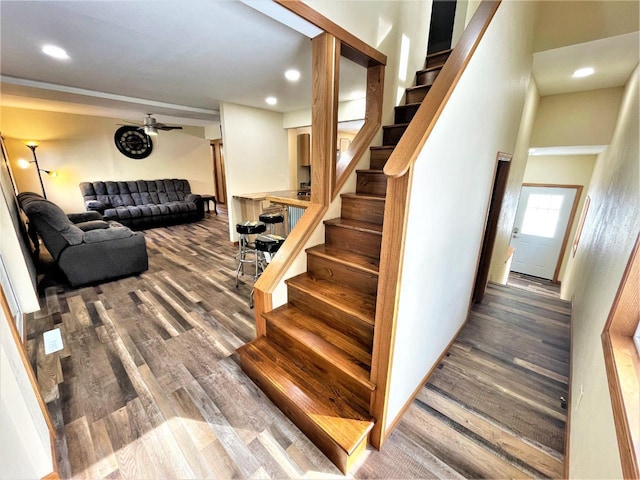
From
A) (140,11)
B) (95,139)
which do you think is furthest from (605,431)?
(95,139)

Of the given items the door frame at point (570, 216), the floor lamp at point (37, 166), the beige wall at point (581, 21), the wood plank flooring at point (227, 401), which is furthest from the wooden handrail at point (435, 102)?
the floor lamp at point (37, 166)

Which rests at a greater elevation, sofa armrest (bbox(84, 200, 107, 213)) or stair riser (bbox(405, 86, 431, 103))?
stair riser (bbox(405, 86, 431, 103))

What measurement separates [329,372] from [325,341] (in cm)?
19

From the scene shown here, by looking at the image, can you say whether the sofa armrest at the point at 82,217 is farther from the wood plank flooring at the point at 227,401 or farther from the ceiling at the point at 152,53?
the wood plank flooring at the point at 227,401

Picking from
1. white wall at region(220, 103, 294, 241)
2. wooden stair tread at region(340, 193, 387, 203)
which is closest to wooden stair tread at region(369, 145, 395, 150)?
wooden stair tread at region(340, 193, 387, 203)

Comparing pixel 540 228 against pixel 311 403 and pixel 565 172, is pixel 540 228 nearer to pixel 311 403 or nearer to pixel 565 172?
pixel 565 172

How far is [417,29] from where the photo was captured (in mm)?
2703

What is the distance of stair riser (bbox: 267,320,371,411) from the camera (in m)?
1.50

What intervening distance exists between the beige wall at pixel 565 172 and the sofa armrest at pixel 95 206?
9.15 metres

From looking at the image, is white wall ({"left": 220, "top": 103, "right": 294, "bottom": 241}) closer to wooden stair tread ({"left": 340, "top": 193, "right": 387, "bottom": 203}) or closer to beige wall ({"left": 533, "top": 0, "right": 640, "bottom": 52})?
wooden stair tread ({"left": 340, "top": 193, "right": 387, "bottom": 203})

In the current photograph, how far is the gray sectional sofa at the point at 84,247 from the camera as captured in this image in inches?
119

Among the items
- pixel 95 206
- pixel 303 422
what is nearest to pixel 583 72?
pixel 303 422

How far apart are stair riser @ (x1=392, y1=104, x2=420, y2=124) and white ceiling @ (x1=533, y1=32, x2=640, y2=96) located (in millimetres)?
1450

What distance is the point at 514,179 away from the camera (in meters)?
3.33
